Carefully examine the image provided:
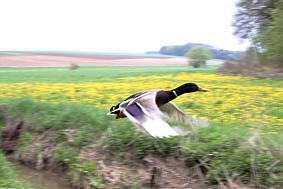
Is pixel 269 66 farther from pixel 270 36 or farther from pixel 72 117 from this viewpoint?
pixel 72 117

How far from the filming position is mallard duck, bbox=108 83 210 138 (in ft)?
9.89

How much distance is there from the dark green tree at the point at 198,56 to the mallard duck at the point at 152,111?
24830 mm

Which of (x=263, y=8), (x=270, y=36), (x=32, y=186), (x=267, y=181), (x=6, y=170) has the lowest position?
(x=32, y=186)

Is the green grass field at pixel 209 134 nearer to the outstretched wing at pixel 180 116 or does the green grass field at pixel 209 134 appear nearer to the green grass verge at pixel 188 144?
the green grass verge at pixel 188 144

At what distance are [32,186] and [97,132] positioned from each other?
141 cm

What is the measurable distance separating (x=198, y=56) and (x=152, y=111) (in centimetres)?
2594

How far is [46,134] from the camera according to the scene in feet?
18.0

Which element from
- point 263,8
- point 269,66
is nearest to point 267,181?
point 269,66

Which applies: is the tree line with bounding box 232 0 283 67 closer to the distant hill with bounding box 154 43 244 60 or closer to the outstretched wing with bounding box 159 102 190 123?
the distant hill with bounding box 154 43 244 60

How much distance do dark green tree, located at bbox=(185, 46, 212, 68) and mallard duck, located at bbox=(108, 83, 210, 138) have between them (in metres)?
24.8

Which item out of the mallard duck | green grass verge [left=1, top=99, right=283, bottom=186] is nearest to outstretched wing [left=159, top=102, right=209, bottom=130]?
the mallard duck

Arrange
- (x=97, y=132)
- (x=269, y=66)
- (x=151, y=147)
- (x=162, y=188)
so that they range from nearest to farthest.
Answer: (x=162, y=188), (x=151, y=147), (x=97, y=132), (x=269, y=66)

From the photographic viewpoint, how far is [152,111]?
3.39 meters

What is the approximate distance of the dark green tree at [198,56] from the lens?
1114 inches
